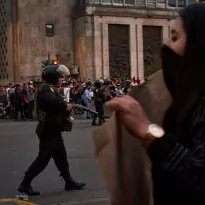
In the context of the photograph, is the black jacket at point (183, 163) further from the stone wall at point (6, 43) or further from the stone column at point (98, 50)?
the stone wall at point (6, 43)

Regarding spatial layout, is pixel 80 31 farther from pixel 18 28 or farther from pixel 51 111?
pixel 51 111

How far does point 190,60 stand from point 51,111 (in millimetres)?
5377

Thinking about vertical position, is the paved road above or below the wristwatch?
below

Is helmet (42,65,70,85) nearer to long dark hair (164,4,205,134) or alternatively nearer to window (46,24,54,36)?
long dark hair (164,4,205,134)

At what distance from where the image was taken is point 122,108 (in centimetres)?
181

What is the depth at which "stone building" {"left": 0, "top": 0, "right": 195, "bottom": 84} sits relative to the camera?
36.3 m

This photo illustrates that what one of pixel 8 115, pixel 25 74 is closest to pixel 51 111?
pixel 8 115

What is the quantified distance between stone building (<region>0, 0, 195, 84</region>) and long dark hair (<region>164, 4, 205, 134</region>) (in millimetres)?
34023

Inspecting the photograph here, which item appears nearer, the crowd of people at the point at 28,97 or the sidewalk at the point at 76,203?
the sidewalk at the point at 76,203

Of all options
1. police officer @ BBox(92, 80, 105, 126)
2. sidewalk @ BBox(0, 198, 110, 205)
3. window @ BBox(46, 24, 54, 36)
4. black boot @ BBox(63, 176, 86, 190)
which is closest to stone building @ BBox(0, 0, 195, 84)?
window @ BBox(46, 24, 54, 36)

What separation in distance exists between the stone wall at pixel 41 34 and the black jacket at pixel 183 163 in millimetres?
34986

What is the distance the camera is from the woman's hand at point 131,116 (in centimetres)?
181

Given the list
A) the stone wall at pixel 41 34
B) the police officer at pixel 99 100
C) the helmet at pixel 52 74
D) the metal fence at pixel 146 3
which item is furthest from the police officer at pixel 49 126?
the metal fence at pixel 146 3

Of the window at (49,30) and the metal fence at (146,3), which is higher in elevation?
the metal fence at (146,3)
